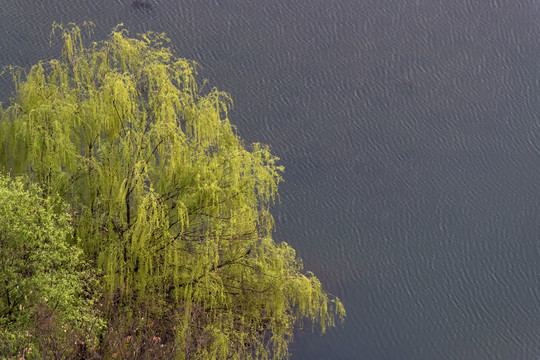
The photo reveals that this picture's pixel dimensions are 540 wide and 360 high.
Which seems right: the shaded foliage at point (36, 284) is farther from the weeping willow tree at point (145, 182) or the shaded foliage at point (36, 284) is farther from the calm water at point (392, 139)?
the calm water at point (392, 139)

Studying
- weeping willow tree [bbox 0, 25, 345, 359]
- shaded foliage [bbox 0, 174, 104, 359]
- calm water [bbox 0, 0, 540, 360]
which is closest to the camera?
shaded foliage [bbox 0, 174, 104, 359]

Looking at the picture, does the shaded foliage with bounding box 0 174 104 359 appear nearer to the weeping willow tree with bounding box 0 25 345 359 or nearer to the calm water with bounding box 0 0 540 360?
the weeping willow tree with bounding box 0 25 345 359

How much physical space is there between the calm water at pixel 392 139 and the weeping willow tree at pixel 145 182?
141 inches

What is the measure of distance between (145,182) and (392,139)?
7.70 meters

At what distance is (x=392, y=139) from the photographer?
690 inches

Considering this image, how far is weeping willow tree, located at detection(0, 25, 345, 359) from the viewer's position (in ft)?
35.4

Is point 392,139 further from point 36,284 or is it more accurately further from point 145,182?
point 36,284

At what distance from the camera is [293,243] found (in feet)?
52.0

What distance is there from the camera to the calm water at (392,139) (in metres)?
15.3

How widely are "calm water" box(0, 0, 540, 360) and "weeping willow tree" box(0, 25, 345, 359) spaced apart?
358 cm

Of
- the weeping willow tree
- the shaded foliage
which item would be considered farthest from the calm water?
the shaded foliage

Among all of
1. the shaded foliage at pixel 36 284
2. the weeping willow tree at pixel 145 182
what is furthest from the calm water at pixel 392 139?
the shaded foliage at pixel 36 284

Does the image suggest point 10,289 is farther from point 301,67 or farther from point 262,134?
point 301,67

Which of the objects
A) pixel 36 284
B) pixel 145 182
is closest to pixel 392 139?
pixel 145 182
